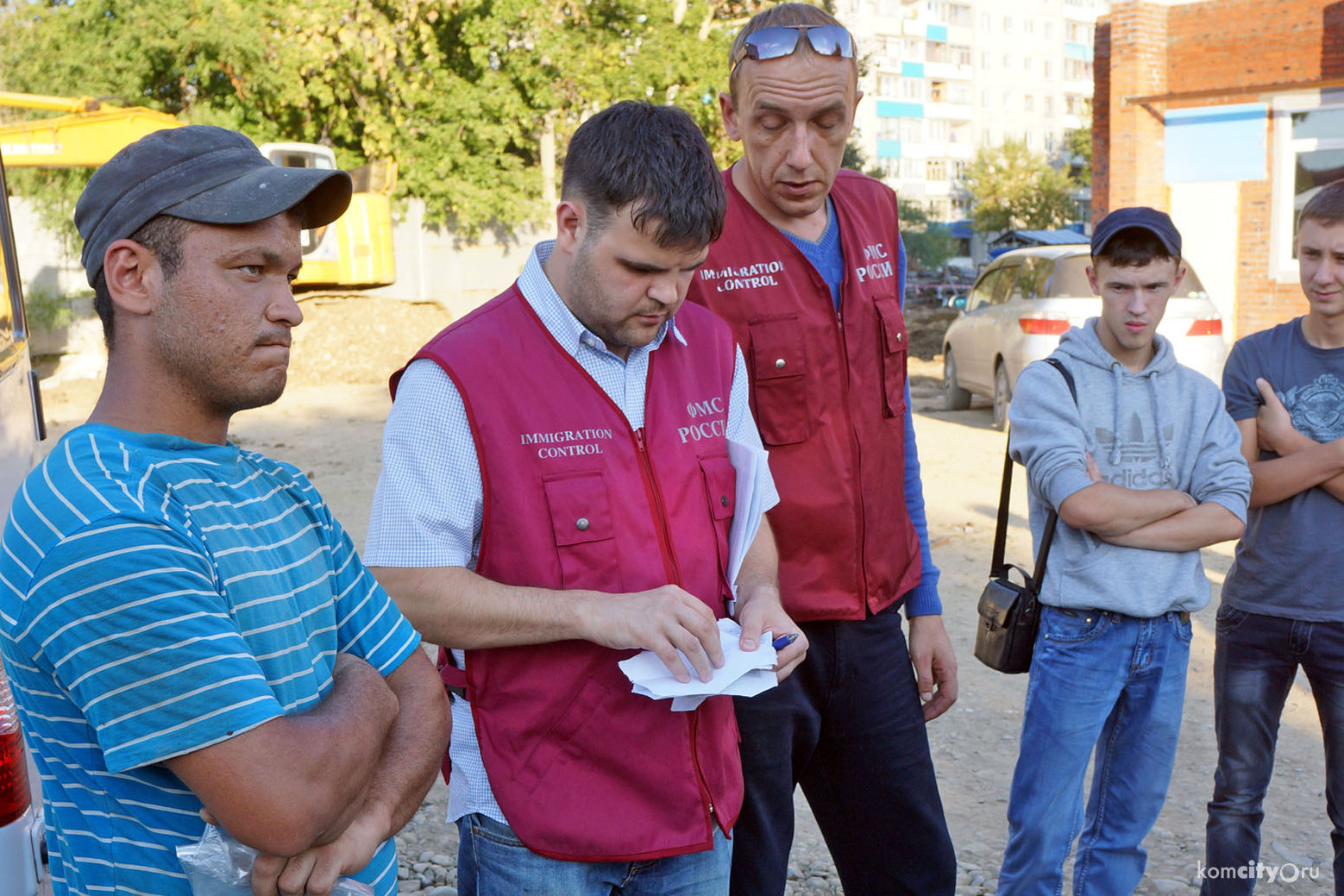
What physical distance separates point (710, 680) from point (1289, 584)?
6.89ft

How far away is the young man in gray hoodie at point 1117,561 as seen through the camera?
3.14m

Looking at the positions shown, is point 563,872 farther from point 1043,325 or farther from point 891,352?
point 1043,325

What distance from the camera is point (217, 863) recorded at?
4.91 ft

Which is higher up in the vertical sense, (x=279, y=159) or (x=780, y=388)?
(x=279, y=159)

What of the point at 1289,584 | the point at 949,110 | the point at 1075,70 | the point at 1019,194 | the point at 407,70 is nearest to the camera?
the point at 1289,584

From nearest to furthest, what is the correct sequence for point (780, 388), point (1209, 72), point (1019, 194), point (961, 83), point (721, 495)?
point (721, 495) < point (780, 388) < point (1209, 72) < point (1019, 194) < point (961, 83)

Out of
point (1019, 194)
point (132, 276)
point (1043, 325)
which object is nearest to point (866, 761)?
point (132, 276)

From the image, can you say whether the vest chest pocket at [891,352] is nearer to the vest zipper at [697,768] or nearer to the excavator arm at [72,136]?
the vest zipper at [697,768]

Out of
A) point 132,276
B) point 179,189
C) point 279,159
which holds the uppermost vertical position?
point 279,159

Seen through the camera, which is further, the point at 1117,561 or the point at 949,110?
the point at 949,110

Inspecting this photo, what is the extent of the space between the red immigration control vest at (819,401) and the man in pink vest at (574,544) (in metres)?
0.52

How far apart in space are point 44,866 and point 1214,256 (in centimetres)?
1714

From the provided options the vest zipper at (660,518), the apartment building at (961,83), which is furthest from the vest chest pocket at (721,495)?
the apartment building at (961,83)

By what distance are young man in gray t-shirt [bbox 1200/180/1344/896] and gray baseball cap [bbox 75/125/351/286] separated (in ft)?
9.16
